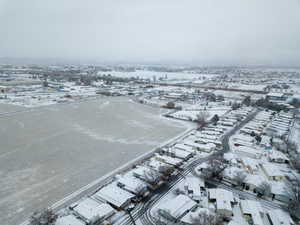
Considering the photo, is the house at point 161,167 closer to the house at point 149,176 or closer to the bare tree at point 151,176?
the house at point 149,176

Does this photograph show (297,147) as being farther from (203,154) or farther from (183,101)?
(183,101)

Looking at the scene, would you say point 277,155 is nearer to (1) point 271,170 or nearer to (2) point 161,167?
(1) point 271,170

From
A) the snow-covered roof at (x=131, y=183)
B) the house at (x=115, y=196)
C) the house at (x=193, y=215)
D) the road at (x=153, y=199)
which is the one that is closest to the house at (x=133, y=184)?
the snow-covered roof at (x=131, y=183)

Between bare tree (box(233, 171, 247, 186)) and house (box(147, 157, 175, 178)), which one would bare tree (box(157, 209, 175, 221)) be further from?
bare tree (box(233, 171, 247, 186))

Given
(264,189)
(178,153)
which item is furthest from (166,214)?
(178,153)

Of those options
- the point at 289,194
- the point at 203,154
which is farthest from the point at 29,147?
the point at 289,194

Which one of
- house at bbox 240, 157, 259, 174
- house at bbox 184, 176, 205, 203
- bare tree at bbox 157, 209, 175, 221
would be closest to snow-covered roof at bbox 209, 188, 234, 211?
house at bbox 184, 176, 205, 203
